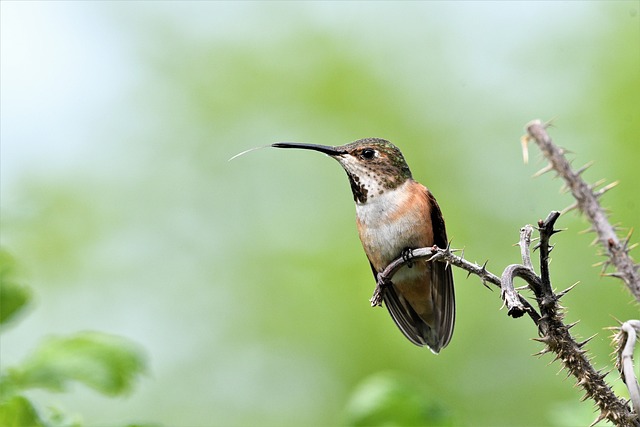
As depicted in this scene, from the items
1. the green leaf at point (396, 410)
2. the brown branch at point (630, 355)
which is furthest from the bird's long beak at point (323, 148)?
the brown branch at point (630, 355)

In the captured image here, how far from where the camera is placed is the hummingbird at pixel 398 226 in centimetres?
746

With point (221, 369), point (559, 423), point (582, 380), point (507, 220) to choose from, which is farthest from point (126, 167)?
point (582, 380)

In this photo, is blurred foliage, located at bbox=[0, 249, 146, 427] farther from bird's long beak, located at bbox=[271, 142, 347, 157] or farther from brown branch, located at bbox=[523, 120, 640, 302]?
brown branch, located at bbox=[523, 120, 640, 302]

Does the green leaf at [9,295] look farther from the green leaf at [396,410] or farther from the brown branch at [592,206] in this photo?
the brown branch at [592,206]

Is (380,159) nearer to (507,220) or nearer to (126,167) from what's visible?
(507,220)

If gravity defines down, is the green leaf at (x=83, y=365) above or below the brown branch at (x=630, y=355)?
above

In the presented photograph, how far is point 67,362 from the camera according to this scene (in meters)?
4.29

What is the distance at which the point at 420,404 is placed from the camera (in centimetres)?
417

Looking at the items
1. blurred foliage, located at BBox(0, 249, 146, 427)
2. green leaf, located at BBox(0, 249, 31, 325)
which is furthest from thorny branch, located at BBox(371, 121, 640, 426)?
green leaf, located at BBox(0, 249, 31, 325)

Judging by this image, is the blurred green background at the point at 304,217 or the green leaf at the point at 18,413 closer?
the green leaf at the point at 18,413

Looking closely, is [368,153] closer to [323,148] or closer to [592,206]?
[323,148]

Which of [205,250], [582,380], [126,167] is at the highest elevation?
[126,167]

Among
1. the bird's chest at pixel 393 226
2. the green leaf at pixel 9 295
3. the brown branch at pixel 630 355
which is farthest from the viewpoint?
the bird's chest at pixel 393 226

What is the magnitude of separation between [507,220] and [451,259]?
15.1m
